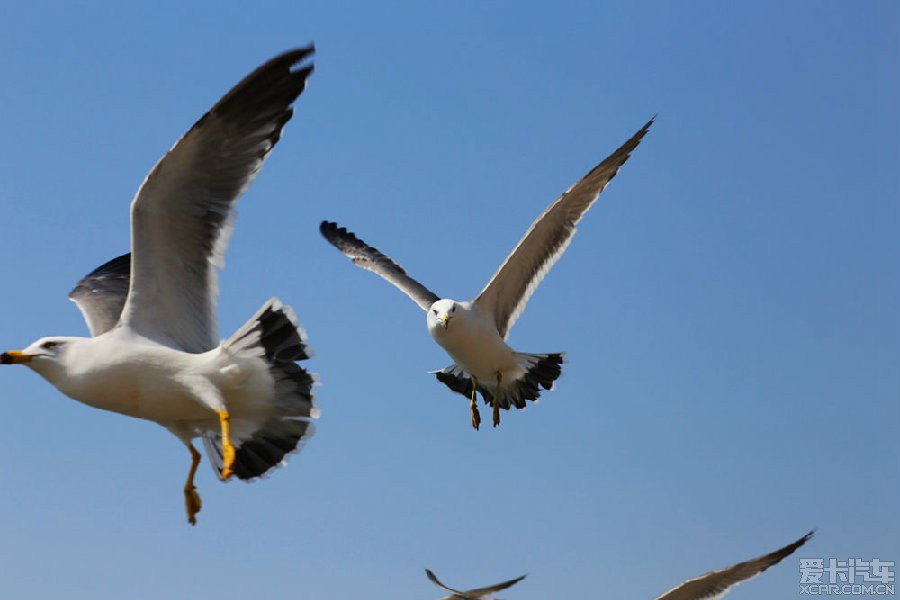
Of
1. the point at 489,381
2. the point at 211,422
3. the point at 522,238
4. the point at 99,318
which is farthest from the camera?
the point at 489,381

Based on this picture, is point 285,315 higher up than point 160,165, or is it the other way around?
point 160,165

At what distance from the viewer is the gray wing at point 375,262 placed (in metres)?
12.0

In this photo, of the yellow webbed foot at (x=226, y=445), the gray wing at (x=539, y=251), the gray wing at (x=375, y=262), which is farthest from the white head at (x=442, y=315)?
the yellow webbed foot at (x=226, y=445)

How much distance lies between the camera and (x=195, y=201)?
718cm

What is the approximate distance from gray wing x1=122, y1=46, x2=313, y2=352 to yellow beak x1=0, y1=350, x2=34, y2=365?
58 centimetres

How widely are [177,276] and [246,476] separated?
1346mm

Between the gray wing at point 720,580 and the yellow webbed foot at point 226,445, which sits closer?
the yellow webbed foot at point 226,445

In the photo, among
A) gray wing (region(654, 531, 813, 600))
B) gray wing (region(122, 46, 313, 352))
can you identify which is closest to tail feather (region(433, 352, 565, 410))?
gray wing (region(654, 531, 813, 600))

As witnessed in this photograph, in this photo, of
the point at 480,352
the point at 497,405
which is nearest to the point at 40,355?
the point at 480,352

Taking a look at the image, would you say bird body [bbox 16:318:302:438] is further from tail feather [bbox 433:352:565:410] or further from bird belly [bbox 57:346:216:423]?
tail feather [bbox 433:352:565:410]

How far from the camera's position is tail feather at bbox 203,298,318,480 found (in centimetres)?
707

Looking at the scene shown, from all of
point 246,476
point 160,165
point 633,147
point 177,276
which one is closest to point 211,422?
point 246,476

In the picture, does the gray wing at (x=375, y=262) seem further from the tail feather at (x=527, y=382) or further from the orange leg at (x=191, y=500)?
the orange leg at (x=191, y=500)

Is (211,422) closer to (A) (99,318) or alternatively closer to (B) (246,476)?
(B) (246,476)
